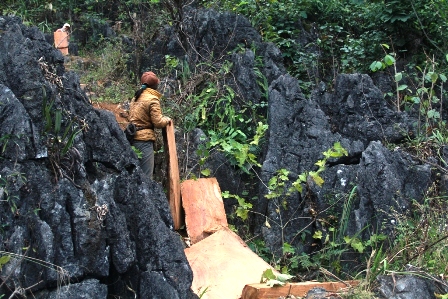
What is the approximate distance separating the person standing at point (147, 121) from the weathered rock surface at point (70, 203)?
2.25 m

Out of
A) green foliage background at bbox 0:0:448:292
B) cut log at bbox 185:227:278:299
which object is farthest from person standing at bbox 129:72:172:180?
cut log at bbox 185:227:278:299

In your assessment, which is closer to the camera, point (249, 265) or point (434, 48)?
point (249, 265)

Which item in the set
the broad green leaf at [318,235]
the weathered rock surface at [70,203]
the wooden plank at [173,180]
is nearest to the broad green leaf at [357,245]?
the broad green leaf at [318,235]

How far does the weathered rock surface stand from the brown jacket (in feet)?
7.33

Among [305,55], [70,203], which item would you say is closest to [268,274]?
[70,203]

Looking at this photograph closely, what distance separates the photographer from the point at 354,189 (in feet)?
24.1

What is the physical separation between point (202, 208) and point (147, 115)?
1.35 m

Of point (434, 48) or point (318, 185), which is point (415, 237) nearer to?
point (318, 185)

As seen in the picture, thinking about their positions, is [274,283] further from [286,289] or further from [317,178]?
[317,178]

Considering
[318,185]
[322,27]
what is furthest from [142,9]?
[318,185]

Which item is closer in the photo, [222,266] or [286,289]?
[286,289]

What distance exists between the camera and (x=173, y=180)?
783cm

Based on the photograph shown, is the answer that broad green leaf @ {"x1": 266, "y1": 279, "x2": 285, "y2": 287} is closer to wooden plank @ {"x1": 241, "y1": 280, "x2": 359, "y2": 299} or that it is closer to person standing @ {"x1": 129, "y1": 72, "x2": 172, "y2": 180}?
wooden plank @ {"x1": 241, "y1": 280, "x2": 359, "y2": 299}

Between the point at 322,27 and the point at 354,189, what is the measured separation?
4410 millimetres
